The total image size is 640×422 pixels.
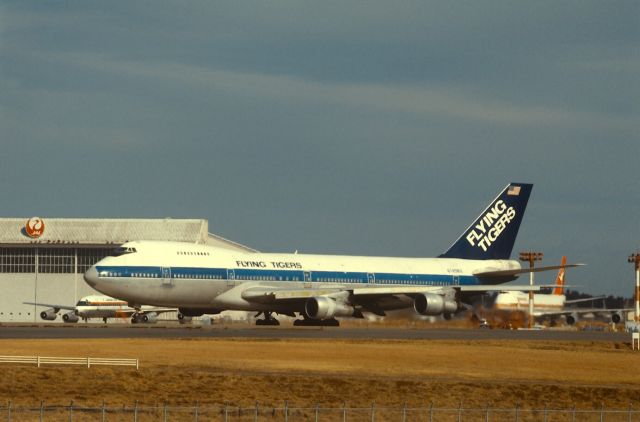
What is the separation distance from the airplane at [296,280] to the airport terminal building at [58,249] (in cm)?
4040

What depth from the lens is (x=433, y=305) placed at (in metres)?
88.7

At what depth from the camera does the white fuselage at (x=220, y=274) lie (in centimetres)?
8219

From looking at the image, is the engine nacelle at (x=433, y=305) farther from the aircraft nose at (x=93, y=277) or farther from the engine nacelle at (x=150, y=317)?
the engine nacelle at (x=150, y=317)

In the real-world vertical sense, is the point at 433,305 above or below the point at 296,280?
below

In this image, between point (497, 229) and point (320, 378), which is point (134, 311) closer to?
point (497, 229)

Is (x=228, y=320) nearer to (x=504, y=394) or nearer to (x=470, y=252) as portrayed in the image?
(x=470, y=252)

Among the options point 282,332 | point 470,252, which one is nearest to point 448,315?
point 470,252

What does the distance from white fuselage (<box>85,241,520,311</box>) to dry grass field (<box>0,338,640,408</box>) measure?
2317cm

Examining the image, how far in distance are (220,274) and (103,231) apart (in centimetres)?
5138

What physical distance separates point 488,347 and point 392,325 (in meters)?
29.5

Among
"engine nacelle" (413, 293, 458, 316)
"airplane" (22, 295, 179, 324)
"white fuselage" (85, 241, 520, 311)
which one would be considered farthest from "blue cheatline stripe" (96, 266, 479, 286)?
"airplane" (22, 295, 179, 324)

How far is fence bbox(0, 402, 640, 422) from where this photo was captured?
38281 mm

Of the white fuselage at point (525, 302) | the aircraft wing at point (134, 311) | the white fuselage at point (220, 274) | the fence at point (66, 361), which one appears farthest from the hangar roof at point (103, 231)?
the fence at point (66, 361)

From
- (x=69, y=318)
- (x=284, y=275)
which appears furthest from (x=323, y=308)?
(x=69, y=318)
